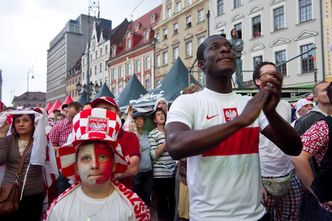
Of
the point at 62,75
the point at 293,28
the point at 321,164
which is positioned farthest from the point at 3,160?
the point at 62,75

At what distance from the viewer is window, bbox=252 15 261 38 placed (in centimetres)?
2508

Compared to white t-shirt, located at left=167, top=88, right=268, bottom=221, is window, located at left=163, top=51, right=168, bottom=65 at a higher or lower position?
higher

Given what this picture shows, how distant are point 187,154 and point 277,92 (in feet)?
1.63

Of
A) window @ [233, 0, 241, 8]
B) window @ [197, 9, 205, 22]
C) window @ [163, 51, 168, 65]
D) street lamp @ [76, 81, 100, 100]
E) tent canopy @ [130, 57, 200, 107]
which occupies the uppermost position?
window @ [197, 9, 205, 22]

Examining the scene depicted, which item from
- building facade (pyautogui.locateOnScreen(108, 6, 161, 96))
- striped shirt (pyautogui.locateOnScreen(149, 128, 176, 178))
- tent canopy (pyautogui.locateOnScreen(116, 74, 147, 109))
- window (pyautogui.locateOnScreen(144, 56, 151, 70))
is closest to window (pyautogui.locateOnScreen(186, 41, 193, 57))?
building facade (pyautogui.locateOnScreen(108, 6, 161, 96))

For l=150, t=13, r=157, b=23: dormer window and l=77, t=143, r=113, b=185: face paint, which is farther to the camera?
l=150, t=13, r=157, b=23: dormer window

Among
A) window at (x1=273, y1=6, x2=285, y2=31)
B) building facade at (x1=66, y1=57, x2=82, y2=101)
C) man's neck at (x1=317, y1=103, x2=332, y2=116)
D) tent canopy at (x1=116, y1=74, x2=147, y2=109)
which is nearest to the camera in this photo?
man's neck at (x1=317, y1=103, x2=332, y2=116)

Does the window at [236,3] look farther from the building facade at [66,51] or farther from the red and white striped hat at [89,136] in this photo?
the building facade at [66,51]

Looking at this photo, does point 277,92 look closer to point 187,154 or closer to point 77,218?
point 187,154

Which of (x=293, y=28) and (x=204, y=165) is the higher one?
(x=293, y=28)

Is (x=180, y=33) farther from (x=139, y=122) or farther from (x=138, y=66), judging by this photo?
(x=139, y=122)

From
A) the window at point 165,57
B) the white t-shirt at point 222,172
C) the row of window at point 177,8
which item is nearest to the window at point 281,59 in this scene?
the row of window at point 177,8

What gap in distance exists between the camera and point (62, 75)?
7931cm

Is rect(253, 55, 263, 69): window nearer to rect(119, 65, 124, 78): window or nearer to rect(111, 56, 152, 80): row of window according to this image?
rect(111, 56, 152, 80): row of window
